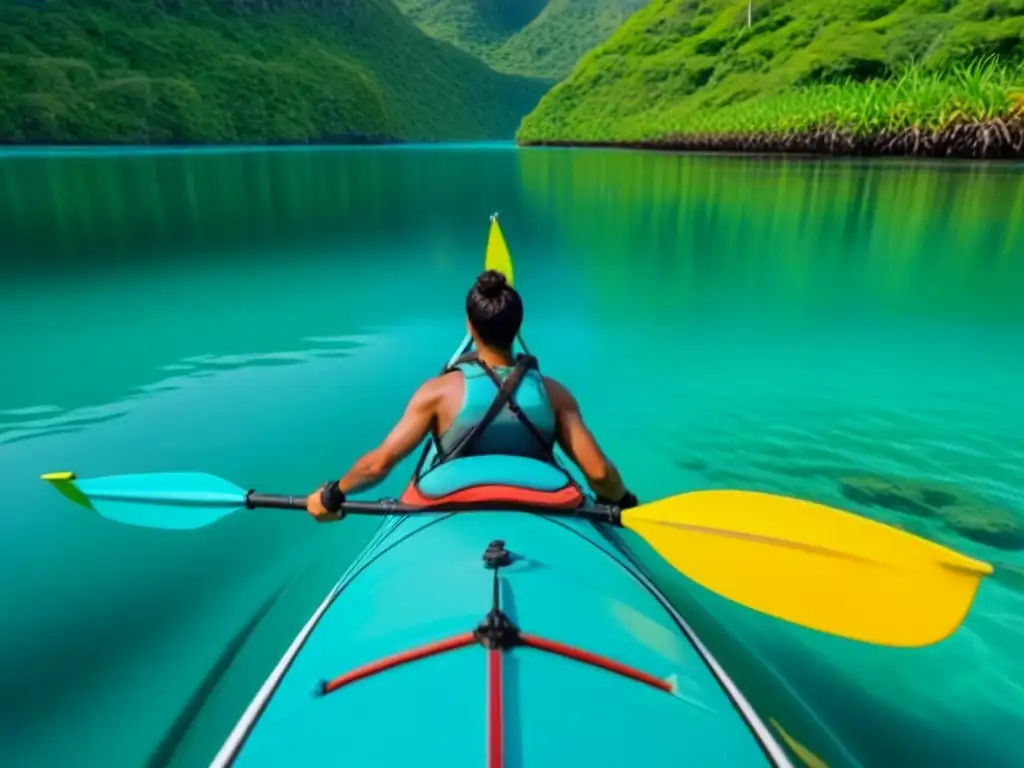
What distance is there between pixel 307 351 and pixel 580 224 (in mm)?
11811

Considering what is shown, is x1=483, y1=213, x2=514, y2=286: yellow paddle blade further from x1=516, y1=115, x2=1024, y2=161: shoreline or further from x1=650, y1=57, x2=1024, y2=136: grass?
x1=516, y1=115, x2=1024, y2=161: shoreline

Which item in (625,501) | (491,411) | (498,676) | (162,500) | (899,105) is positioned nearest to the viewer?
(498,676)

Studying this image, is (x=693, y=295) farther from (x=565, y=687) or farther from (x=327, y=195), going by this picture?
(x=327, y=195)

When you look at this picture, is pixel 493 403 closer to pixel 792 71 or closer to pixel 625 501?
pixel 625 501

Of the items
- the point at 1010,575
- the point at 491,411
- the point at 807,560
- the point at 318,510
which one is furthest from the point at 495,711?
the point at 1010,575

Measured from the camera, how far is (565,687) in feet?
6.34

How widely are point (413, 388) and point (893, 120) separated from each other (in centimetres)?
3503

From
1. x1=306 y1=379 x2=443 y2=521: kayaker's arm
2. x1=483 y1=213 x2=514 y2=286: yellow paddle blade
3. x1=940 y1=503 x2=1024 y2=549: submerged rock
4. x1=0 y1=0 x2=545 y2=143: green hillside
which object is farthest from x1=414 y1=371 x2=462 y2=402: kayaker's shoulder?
x1=0 y1=0 x2=545 y2=143: green hillside

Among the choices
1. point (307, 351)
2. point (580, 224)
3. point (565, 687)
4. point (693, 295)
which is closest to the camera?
point (565, 687)

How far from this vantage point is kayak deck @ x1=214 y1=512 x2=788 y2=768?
1787mm

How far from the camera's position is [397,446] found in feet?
11.6

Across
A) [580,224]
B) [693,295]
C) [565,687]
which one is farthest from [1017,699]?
[580,224]

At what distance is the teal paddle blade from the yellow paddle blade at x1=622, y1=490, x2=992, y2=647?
227cm

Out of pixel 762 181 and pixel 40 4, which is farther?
pixel 40 4
